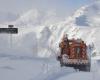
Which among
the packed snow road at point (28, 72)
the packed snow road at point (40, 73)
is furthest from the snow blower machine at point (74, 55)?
the packed snow road at point (40, 73)

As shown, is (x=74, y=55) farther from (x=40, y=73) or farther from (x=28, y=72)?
(x=40, y=73)

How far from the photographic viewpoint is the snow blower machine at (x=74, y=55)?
140 ft

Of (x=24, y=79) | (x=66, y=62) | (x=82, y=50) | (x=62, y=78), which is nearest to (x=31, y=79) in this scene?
(x=24, y=79)

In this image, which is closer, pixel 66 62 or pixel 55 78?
pixel 55 78

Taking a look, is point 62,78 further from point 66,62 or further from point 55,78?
point 66,62

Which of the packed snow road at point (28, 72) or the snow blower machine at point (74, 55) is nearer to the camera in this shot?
the packed snow road at point (28, 72)

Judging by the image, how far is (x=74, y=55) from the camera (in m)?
44.6

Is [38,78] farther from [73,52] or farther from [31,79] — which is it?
[73,52]

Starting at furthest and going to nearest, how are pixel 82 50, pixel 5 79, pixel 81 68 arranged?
pixel 82 50
pixel 81 68
pixel 5 79

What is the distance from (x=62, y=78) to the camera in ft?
90.6

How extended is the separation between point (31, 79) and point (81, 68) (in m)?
16.7

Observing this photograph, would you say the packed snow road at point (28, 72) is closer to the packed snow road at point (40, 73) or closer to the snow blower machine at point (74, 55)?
the packed snow road at point (40, 73)

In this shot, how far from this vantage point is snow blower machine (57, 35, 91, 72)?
42.8 metres

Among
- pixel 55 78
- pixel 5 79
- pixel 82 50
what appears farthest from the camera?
pixel 82 50
